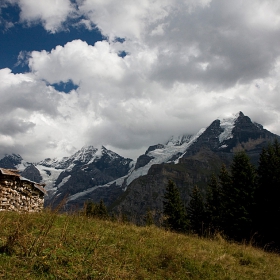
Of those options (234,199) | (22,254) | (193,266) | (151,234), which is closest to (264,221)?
(234,199)

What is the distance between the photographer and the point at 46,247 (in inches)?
254

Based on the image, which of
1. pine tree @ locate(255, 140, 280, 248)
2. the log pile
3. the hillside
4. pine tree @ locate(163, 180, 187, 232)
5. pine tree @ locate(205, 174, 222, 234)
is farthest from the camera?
pine tree @ locate(163, 180, 187, 232)

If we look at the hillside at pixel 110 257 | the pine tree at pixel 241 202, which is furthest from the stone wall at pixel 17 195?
the pine tree at pixel 241 202

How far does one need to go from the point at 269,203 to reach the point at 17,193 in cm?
2218

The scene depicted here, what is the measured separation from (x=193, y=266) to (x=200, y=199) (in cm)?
4261

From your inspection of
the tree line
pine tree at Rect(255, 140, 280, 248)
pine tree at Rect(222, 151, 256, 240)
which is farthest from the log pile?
pine tree at Rect(222, 151, 256, 240)

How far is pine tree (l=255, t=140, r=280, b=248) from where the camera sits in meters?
23.5

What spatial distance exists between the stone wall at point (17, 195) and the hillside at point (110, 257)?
897cm

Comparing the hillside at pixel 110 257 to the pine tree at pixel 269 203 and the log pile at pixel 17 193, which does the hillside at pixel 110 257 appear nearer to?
the log pile at pixel 17 193

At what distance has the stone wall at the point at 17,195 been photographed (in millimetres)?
17078

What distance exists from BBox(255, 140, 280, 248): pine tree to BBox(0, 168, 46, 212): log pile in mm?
20446

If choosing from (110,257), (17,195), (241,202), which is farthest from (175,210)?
(110,257)

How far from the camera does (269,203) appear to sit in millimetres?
24406

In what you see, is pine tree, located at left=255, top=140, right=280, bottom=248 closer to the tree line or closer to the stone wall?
the tree line
